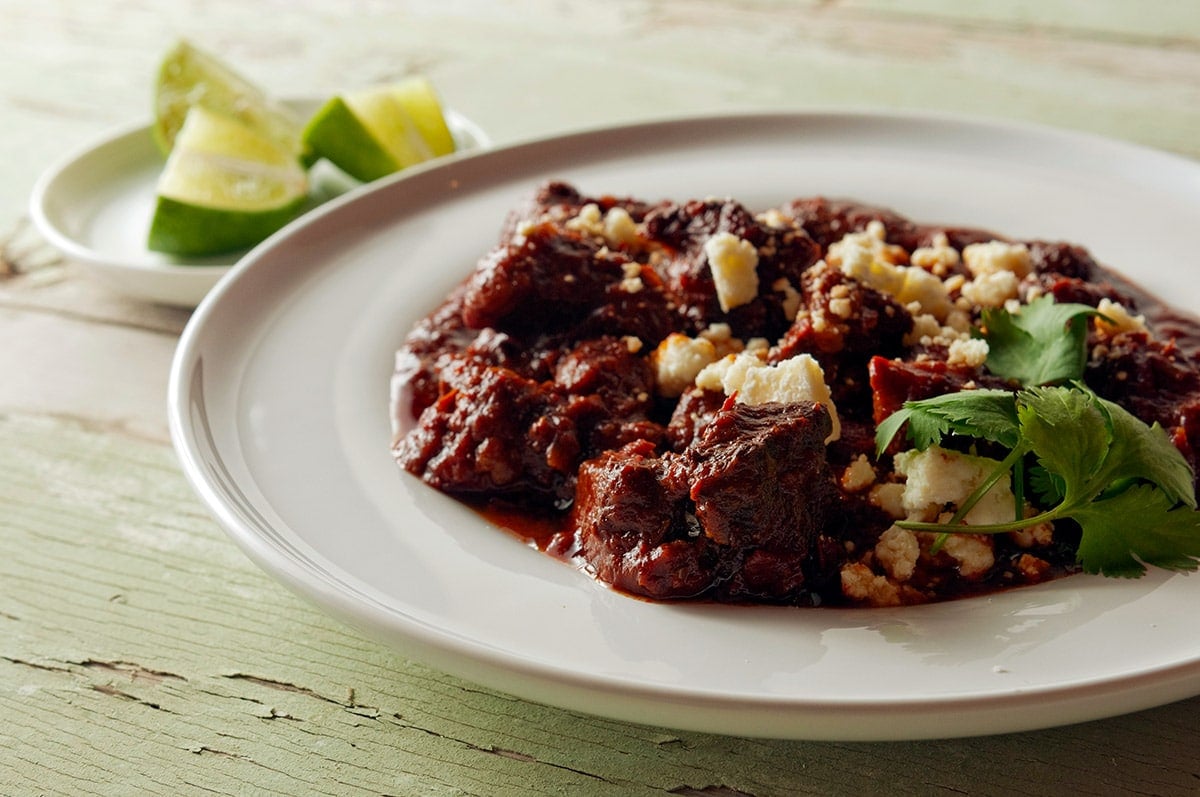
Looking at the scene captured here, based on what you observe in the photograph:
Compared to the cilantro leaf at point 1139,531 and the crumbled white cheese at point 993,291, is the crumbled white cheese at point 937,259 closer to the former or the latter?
the crumbled white cheese at point 993,291

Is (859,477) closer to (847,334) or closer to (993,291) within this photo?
(847,334)

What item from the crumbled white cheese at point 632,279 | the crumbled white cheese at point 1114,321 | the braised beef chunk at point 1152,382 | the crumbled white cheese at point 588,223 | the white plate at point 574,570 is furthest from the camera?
the crumbled white cheese at point 588,223

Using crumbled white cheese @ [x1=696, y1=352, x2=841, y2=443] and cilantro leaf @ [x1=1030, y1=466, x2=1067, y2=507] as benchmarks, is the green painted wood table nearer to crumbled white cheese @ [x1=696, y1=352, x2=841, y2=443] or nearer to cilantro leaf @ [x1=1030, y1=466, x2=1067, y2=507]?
cilantro leaf @ [x1=1030, y1=466, x2=1067, y2=507]

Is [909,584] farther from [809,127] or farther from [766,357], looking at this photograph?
[809,127]

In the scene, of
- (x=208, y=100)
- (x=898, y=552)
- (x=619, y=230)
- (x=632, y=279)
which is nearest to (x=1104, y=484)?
(x=898, y=552)

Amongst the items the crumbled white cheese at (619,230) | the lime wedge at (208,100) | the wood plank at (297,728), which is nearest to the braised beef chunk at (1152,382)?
the wood plank at (297,728)

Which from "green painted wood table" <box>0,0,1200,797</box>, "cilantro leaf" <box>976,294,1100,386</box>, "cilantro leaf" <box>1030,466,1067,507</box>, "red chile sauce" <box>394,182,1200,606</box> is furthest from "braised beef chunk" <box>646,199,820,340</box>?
"green painted wood table" <box>0,0,1200,797</box>
